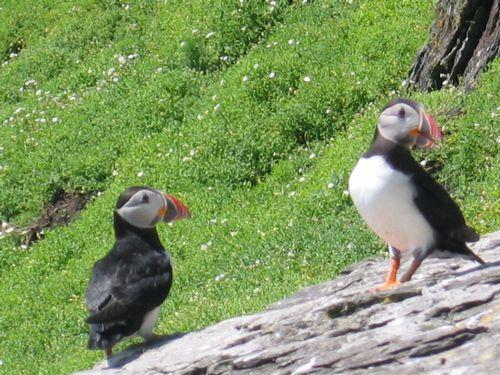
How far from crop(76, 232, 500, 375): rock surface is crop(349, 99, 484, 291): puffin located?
258 mm

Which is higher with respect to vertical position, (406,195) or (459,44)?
(406,195)

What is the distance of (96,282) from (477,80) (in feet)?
21.8

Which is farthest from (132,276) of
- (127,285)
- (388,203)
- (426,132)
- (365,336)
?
(426,132)

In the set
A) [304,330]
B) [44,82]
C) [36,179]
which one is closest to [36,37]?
[44,82]

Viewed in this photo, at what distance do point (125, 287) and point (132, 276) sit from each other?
12cm

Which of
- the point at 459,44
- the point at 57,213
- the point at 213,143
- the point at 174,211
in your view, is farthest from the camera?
the point at 57,213

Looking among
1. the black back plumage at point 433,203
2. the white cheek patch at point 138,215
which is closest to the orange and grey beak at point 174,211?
the white cheek patch at point 138,215

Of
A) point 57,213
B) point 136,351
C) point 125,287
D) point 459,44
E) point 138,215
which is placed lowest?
point 57,213

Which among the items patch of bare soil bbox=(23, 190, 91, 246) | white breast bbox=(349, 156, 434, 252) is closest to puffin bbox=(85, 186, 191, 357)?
white breast bbox=(349, 156, 434, 252)

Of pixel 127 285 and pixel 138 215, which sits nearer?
pixel 127 285

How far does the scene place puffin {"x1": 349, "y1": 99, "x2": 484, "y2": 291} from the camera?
7867 mm

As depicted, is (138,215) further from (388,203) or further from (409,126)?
(409,126)

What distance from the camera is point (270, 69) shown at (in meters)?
16.7

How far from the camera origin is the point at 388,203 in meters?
7.88
